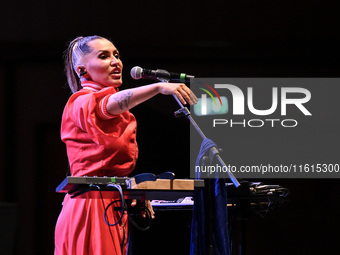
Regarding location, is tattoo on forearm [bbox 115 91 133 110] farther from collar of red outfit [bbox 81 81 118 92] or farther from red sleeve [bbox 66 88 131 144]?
collar of red outfit [bbox 81 81 118 92]

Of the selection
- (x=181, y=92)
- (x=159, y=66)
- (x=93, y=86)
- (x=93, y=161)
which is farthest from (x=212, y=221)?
(x=159, y=66)

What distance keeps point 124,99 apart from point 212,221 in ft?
1.81

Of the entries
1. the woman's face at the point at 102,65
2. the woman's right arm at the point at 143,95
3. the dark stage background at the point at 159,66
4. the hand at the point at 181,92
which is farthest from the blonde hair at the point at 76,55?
the dark stage background at the point at 159,66

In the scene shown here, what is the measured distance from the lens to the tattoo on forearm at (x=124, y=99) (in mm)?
1943

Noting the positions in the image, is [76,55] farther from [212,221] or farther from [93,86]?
[212,221]

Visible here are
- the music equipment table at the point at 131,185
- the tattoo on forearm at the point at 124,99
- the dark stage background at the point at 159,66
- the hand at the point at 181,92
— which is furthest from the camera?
the dark stage background at the point at 159,66

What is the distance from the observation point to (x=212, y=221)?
1791 mm

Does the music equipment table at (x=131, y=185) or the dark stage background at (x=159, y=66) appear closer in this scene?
the music equipment table at (x=131, y=185)

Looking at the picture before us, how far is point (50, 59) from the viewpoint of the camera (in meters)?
3.55

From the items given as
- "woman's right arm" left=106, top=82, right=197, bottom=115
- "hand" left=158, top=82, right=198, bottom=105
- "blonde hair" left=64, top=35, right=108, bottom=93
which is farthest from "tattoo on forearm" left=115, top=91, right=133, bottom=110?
"blonde hair" left=64, top=35, right=108, bottom=93

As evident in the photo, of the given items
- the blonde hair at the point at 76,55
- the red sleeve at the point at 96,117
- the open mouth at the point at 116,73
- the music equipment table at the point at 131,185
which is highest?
the blonde hair at the point at 76,55

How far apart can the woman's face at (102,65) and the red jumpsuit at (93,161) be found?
0.11 meters

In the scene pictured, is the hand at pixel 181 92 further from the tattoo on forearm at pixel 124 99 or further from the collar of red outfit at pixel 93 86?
the collar of red outfit at pixel 93 86

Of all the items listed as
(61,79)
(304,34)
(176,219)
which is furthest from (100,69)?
(304,34)
